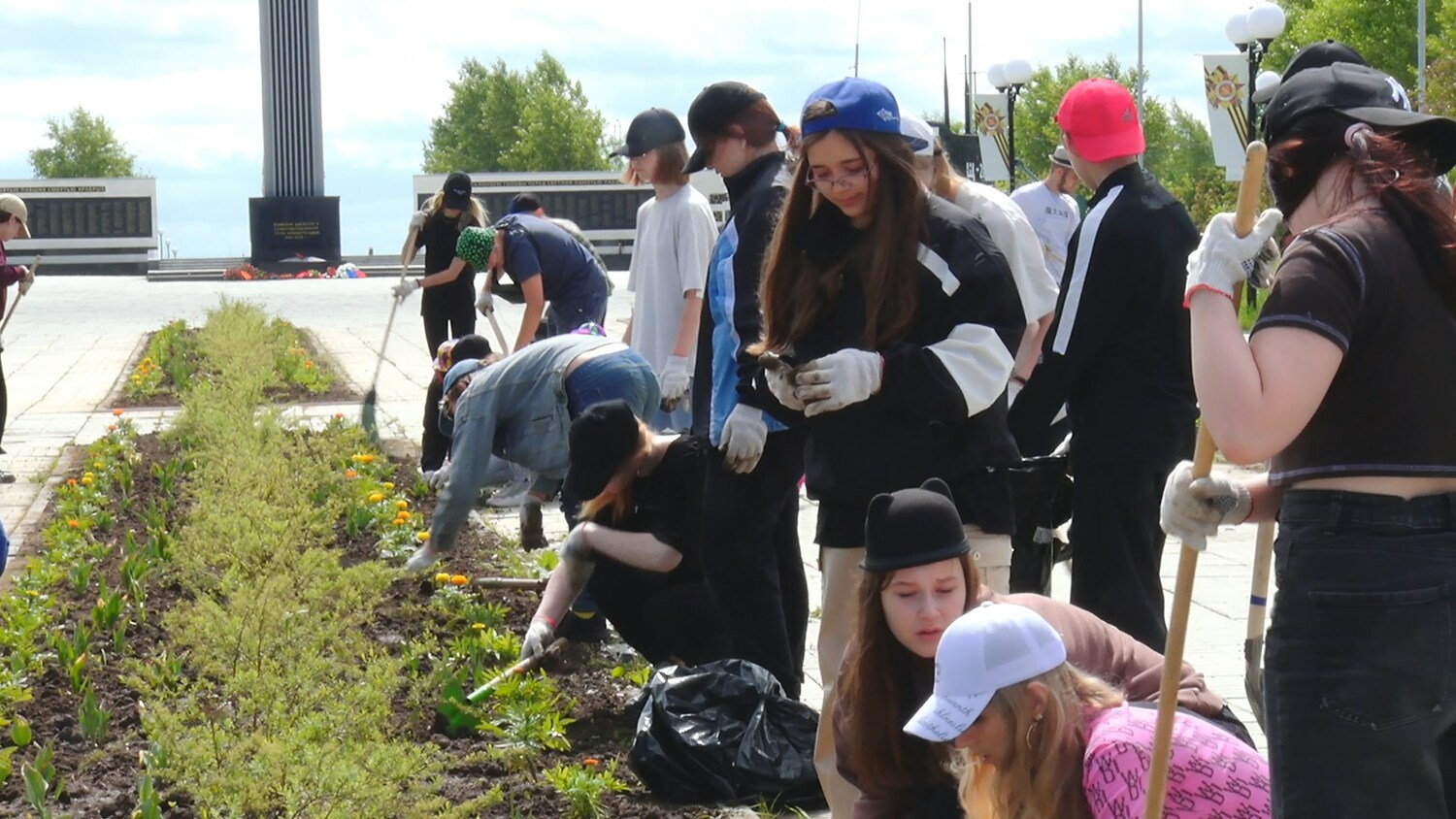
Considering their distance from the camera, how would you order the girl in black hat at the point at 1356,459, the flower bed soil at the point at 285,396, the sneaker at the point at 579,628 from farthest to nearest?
the flower bed soil at the point at 285,396 → the sneaker at the point at 579,628 → the girl in black hat at the point at 1356,459

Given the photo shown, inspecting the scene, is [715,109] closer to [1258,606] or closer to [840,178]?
[840,178]

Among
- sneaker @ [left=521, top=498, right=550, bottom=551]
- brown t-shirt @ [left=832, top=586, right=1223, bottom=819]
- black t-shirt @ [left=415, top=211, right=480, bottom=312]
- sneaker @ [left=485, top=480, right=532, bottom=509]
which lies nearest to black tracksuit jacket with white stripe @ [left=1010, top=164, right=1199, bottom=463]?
brown t-shirt @ [left=832, top=586, right=1223, bottom=819]

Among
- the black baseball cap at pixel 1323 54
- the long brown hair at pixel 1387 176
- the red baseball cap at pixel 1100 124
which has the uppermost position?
the black baseball cap at pixel 1323 54

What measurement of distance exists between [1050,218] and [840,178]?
443cm

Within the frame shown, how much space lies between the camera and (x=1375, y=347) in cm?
238

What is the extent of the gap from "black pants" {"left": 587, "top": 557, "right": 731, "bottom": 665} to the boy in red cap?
1181mm

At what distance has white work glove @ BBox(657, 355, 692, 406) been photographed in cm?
649

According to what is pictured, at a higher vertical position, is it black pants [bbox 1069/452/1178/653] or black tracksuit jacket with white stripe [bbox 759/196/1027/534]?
black tracksuit jacket with white stripe [bbox 759/196/1027/534]

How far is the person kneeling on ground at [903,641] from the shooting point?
309 centimetres

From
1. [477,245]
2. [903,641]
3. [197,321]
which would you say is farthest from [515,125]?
[903,641]

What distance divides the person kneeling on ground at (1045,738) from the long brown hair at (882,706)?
424 mm

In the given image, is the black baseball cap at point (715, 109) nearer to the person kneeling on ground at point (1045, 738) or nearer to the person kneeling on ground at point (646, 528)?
the person kneeling on ground at point (646, 528)

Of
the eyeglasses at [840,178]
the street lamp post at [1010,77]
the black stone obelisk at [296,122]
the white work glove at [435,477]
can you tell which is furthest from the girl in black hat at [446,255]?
the black stone obelisk at [296,122]

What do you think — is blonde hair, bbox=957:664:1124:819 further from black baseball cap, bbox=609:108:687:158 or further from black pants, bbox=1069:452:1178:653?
black baseball cap, bbox=609:108:687:158
